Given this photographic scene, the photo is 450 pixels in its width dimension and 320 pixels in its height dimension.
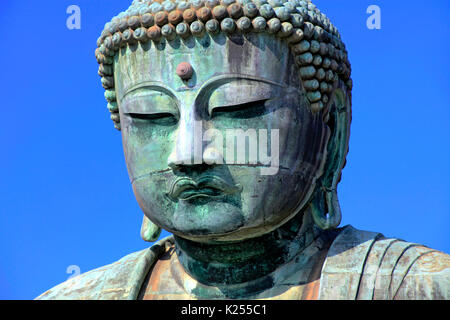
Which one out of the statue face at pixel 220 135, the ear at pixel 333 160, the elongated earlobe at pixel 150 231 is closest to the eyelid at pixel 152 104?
the statue face at pixel 220 135

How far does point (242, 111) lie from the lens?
9805 millimetres

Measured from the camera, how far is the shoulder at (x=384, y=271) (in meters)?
9.65

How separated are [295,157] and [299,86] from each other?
2.19ft

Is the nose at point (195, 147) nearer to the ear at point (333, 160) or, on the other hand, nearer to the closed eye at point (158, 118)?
the closed eye at point (158, 118)

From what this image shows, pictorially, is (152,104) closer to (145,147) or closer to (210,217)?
(145,147)

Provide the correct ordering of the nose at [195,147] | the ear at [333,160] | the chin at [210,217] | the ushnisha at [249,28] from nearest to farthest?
1. the nose at [195,147]
2. the chin at [210,217]
3. the ushnisha at [249,28]
4. the ear at [333,160]

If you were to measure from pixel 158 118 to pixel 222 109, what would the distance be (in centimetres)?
62

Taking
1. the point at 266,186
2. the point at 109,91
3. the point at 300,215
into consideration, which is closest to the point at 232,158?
the point at 266,186

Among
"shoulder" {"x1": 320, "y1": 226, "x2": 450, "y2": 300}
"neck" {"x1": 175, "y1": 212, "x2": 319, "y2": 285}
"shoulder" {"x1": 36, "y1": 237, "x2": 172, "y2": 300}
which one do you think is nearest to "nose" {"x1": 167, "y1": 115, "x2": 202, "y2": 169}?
"neck" {"x1": 175, "y1": 212, "x2": 319, "y2": 285}

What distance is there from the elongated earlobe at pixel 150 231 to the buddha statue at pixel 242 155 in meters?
0.31

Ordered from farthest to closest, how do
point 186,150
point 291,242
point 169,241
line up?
point 169,241, point 291,242, point 186,150

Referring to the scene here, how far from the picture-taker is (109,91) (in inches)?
427

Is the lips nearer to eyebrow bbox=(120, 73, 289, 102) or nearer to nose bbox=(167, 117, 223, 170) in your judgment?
nose bbox=(167, 117, 223, 170)
